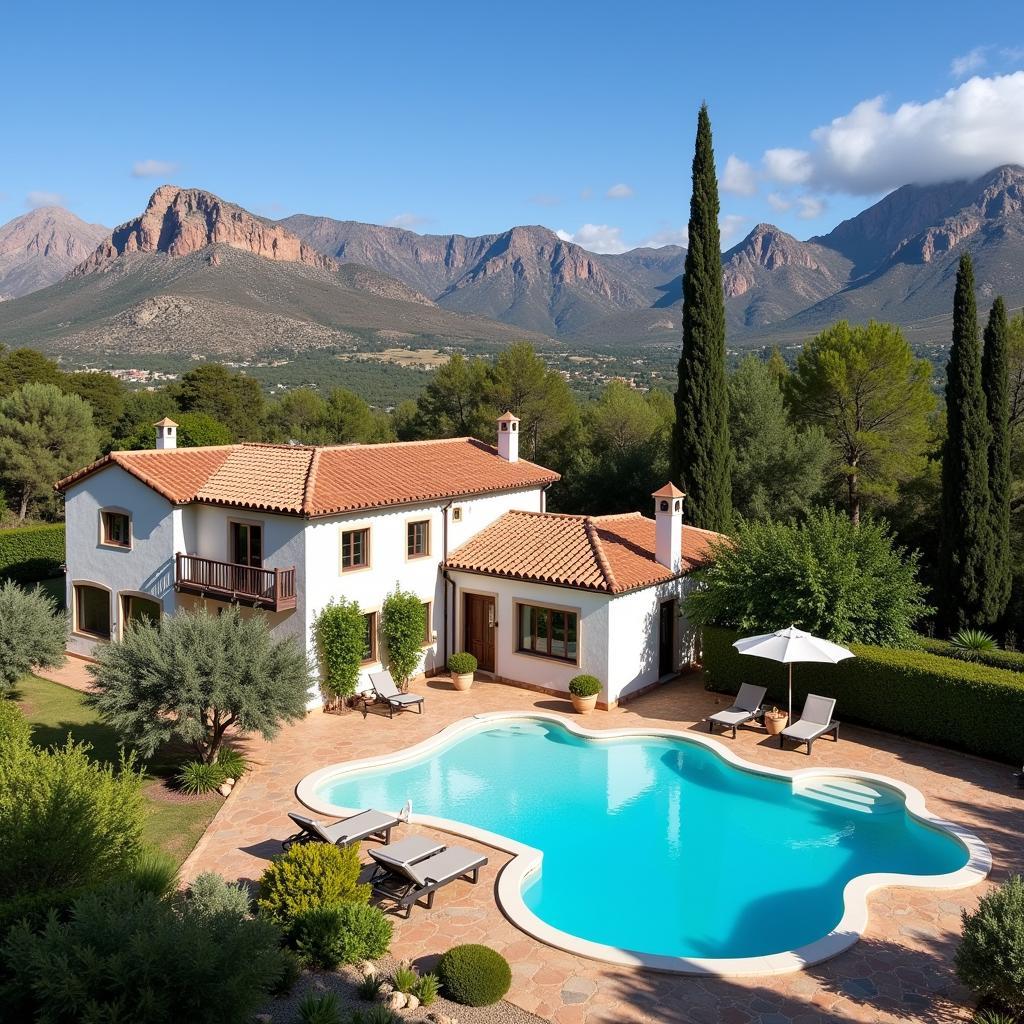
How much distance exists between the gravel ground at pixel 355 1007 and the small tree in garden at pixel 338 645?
1082cm

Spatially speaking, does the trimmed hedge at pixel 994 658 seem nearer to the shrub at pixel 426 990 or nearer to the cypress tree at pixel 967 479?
the cypress tree at pixel 967 479

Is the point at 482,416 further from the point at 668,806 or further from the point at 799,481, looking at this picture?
the point at 668,806

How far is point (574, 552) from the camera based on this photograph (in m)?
23.0

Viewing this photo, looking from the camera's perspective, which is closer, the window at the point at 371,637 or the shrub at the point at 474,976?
the shrub at the point at 474,976

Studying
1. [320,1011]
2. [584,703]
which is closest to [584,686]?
[584,703]

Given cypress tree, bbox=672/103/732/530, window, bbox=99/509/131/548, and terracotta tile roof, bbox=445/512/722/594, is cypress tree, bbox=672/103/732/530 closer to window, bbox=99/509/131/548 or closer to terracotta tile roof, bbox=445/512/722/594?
terracotta tile roof, bbox=445/512/722/594

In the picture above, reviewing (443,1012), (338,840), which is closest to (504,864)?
(338,840)

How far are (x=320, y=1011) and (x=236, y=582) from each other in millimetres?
14131

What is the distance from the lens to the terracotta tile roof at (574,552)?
2200 cm

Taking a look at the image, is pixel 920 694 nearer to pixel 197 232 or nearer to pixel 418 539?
pixel 418 539

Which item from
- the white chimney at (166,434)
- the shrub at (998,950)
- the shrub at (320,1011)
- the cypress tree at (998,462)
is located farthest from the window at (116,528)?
the cypress tree at (998,462)

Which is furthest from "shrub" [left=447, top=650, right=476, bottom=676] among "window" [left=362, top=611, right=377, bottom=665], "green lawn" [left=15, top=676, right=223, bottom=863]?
"green lawn" [left=15, top=676, right=223, bottom=863]

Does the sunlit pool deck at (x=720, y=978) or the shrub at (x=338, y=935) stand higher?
the shrub at (x=338, y=935)

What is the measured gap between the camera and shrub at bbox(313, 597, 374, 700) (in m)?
21.0
